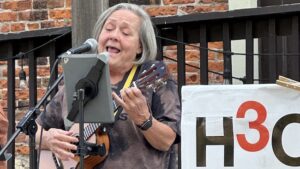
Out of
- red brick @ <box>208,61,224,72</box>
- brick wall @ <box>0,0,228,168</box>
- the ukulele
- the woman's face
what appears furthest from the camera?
brick wall @ <box>0,0,228,168</box>

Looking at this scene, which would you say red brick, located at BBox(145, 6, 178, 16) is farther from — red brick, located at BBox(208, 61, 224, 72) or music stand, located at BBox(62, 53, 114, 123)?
music stand, located at BBox(62, 53, 114, 123)

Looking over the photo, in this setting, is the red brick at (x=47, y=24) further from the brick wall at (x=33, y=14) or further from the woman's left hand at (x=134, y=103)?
the woman's left hand at (x=134, y=103)

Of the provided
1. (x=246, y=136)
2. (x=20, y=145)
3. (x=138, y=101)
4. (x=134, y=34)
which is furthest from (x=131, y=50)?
(x=20, y=145)

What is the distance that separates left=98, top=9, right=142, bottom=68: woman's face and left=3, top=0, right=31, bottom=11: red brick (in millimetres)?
2547

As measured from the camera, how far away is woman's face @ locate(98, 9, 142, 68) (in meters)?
3.88

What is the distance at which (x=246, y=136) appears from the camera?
4.02 m

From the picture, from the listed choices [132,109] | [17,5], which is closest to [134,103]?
[132,109]

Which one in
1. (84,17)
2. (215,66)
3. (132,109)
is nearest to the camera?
(132,109)

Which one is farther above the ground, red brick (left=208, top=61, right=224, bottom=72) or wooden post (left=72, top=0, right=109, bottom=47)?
wooden post (left=72, top=0, right=109, bottom=47)

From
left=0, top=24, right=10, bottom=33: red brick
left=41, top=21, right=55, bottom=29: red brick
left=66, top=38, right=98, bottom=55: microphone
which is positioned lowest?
left=66, top=38, right=98, bottom=55: microphone

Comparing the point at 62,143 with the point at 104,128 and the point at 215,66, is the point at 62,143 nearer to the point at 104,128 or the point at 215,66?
the point at 104,128

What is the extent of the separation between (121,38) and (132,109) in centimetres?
48

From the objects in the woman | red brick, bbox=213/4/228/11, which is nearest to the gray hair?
the woman

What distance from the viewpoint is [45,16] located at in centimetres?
639
